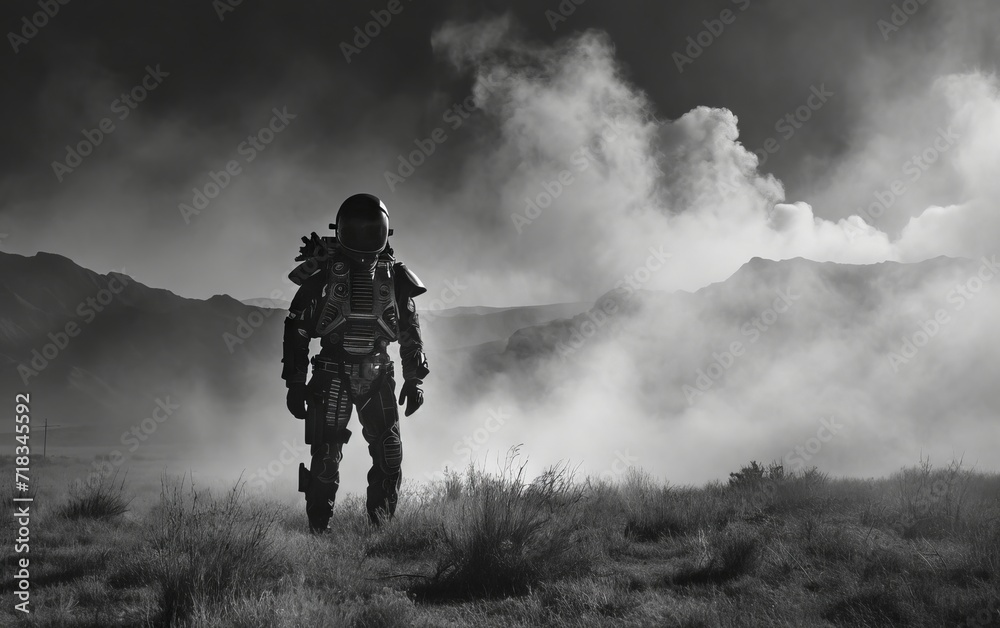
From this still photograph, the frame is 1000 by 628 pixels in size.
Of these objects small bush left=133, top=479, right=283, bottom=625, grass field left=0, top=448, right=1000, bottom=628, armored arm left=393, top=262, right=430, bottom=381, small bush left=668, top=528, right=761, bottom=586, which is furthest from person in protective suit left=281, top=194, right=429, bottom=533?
small bush left=668, top=528, right=761, bottom=586

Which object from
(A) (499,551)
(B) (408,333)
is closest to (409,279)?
(B) (408,333)

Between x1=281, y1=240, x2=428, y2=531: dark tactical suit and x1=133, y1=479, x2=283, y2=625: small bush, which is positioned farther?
x1=281, y1=240, x2=428, y2=531: dark tactical suit

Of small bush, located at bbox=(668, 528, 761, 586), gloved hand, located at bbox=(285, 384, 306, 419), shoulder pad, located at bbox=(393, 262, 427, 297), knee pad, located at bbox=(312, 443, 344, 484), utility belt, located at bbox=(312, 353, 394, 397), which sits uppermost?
shoulder pad, located at bbox=(393, 262, 427, 297)

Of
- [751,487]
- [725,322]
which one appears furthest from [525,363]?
[751,487]

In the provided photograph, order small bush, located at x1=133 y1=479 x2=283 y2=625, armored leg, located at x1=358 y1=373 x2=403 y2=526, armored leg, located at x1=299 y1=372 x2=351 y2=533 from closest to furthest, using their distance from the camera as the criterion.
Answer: small bush, located at x1=133 y1=479 x2=283 y2=625 → armored leg, located at x1=299 y1=372 x2=351 y2=533 → armored leg, located at x1=358 y1=373 x2=403 y2=526

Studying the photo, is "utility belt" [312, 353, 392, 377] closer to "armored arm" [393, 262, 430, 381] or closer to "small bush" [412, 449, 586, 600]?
"armored arm" [393, 262, 430, 381]

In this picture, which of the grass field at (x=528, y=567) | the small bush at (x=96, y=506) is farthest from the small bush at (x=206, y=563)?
the small bush at (x=96, y=506)

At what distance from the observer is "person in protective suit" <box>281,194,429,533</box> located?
24.0 feet

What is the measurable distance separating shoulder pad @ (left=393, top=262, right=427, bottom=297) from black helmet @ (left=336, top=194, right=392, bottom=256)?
0.45 meters

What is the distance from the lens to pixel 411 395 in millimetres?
7812

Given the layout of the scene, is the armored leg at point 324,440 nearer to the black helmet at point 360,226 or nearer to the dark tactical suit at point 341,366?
the dark tactical suit at point 341,366

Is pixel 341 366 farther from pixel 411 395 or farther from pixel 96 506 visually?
pixel 96 506

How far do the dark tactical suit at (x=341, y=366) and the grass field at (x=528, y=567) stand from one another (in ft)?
1.67

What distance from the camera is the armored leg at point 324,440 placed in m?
7.18
